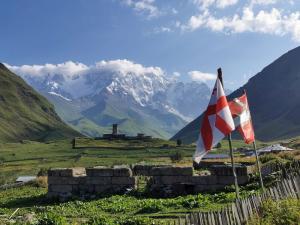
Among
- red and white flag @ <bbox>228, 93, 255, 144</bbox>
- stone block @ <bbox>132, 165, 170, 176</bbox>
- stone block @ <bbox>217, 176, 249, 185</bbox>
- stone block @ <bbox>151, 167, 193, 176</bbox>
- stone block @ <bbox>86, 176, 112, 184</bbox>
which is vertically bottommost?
stone block @ <bbox>217, 176, 249, 185</bbox>

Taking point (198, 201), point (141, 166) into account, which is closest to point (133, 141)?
point (141, 166)

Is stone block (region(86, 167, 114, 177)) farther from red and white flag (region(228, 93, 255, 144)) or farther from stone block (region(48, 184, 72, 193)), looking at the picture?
red and white flag (region(228, 93, 255, 144))

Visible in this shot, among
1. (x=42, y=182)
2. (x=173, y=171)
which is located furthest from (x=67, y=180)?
(x=42, y=182)

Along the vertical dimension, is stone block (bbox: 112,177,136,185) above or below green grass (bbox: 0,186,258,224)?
above

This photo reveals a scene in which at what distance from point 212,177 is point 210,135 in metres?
12.2

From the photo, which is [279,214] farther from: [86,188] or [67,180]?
[67,180]

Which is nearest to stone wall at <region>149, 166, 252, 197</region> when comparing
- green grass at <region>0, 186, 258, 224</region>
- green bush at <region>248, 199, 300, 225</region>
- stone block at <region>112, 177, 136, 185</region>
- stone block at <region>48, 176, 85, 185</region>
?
stone block at <region>112, 177, 136, 185</region>

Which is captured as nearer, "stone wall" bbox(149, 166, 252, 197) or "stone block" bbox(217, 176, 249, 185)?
"stone block" bbox(217, 176, 249, 185)

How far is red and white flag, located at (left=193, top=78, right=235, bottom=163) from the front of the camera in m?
15.9

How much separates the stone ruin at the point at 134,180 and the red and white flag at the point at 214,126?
36.9 ft

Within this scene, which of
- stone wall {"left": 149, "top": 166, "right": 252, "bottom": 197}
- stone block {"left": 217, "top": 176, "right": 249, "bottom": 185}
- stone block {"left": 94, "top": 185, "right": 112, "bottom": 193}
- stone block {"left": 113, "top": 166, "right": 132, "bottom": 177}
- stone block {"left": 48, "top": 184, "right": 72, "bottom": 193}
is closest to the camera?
stone block {"left": 217, "top": 176, "right": 249, "bottom": 185}

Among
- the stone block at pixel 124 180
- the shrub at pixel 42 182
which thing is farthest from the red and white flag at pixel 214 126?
the shrub at pixel 42 182

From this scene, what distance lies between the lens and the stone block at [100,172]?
30561 mm

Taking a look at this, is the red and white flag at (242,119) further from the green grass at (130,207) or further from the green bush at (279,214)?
the green grass at (130,207)
